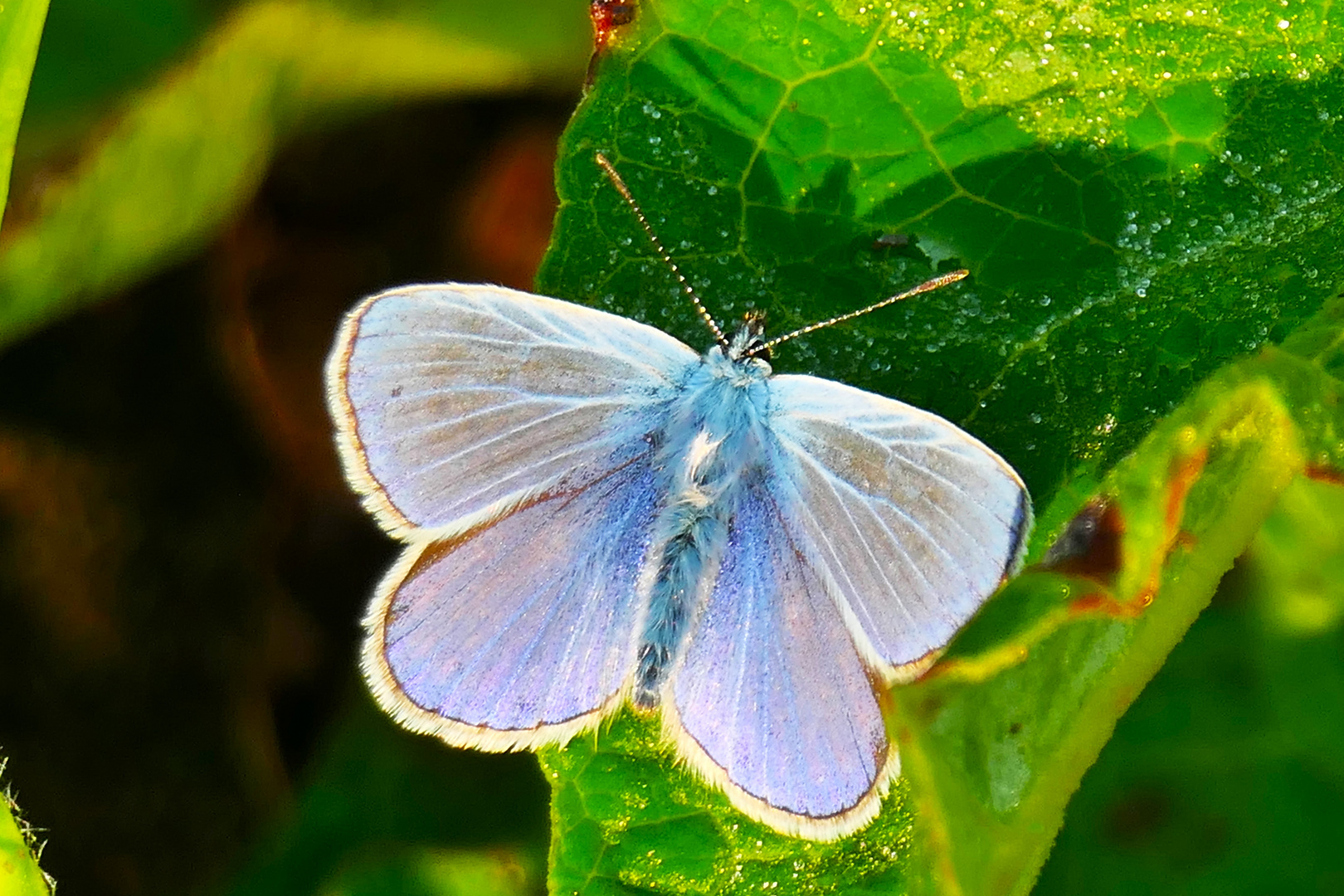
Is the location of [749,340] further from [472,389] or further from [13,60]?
[13,60]

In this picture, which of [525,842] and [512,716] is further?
[525,842]

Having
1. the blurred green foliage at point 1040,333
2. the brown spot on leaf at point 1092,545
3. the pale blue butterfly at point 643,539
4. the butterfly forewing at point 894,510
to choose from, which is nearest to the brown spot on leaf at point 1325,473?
the blurred green foliage at point 1040,333

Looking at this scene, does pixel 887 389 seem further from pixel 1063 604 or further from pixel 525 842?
pixel 525 842

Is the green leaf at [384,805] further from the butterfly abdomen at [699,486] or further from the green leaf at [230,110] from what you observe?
the green leaf at [230,110]

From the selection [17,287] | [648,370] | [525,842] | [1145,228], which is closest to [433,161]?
[17,287]

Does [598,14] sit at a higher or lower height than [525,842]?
higher

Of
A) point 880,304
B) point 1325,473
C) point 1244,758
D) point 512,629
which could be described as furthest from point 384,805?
point 1325,473
